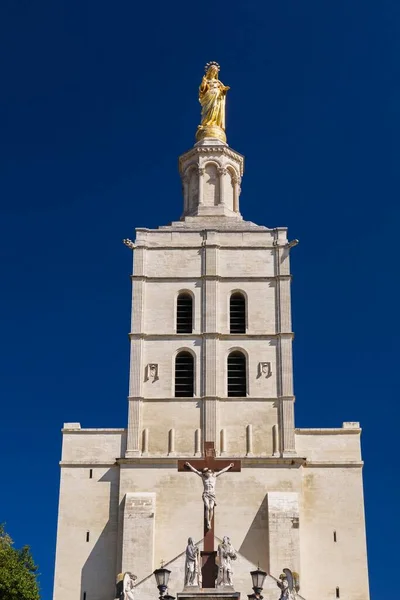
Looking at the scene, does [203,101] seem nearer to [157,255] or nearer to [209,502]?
[157,255]

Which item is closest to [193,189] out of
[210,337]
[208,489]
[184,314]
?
[184,314]

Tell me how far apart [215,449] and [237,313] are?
6.74 m

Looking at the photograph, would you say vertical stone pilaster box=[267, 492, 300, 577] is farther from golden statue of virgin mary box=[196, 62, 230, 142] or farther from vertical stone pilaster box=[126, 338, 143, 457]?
golden statue of virgin mary box=[196, 62, 230, 142]

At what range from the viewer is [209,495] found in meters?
30.9

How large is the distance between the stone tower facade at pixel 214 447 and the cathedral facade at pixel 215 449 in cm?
5

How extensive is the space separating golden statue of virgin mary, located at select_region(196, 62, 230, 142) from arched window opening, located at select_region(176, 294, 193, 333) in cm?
1017

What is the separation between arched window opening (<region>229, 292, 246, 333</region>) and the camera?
4456cm

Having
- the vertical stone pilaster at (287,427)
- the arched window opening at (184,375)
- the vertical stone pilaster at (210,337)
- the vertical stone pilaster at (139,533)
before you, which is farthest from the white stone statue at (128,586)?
the arched window opening at (184,375)

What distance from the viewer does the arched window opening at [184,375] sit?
141 ft

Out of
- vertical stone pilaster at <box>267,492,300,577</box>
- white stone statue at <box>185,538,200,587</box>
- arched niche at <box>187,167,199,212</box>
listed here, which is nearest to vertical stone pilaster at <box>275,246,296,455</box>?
vertical stone pilaster at <box>267,492,300,577</box>

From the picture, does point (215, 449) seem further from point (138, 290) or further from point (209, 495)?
point (209, 495)

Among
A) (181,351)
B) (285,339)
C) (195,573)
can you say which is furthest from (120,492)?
(195,573)

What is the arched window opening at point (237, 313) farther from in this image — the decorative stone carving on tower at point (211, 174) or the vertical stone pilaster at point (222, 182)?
the vertical stone pilaster at point (222, 182)

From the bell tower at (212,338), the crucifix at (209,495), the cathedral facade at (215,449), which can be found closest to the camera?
the crucifix at (209,495)
